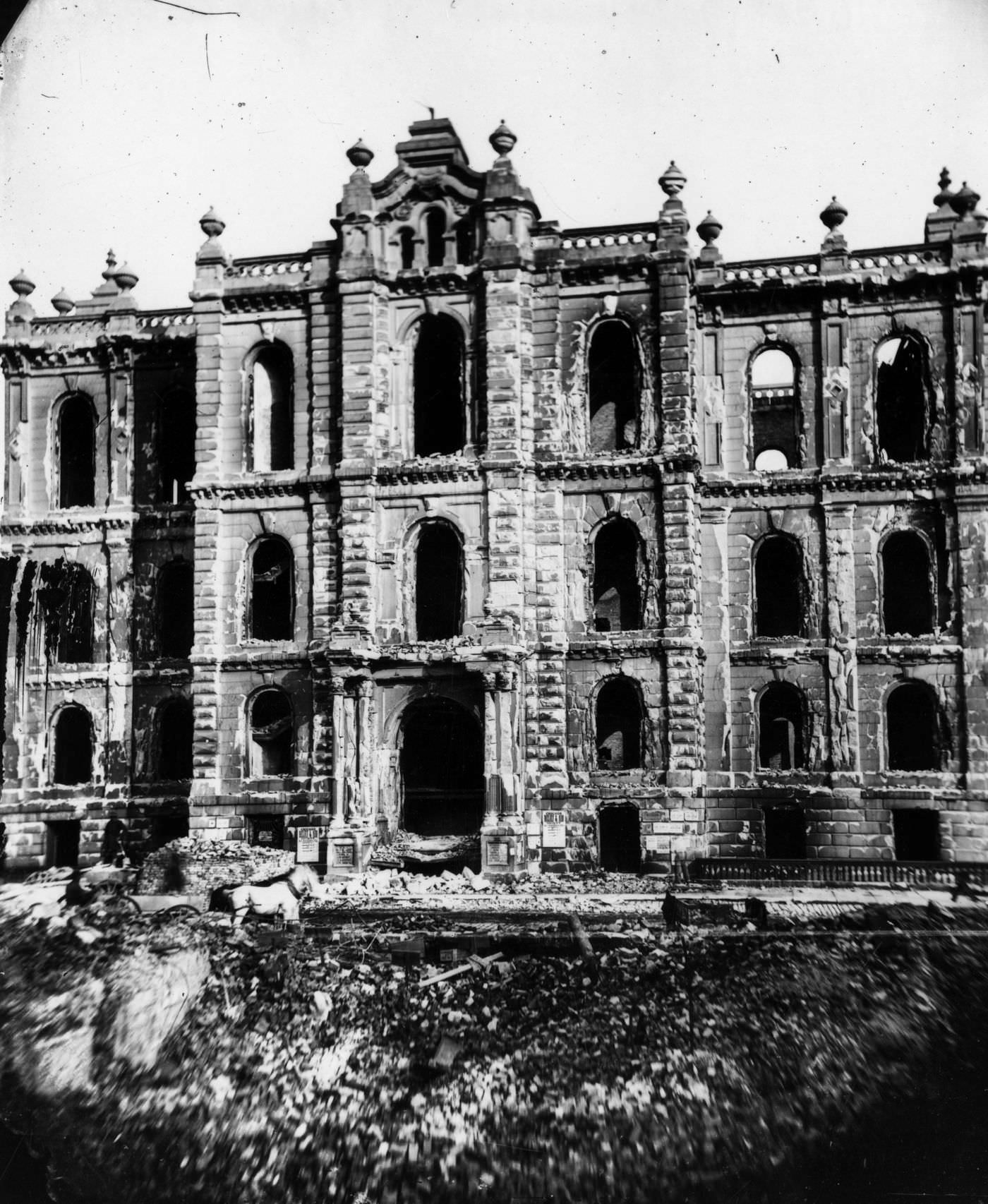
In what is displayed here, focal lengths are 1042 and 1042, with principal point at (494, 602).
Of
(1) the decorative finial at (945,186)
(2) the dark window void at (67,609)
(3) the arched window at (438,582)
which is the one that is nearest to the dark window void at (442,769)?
(3) the arched window at (438,582)

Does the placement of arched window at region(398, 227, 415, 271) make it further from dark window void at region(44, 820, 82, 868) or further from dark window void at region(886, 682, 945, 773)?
dark window void at region(44, 820, 82, 868)

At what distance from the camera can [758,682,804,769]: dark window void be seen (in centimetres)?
2320

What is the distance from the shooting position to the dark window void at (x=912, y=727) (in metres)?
22.3

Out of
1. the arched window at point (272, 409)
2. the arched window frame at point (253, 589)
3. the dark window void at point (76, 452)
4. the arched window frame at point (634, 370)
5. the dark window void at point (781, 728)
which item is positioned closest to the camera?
the arched window frame at point (634, 370)

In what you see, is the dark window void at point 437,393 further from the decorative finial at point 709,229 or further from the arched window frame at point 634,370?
the decorative finial at point 709,229

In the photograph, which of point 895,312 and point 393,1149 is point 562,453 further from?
point 393,1149

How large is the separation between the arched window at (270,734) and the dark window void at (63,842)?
4.62m

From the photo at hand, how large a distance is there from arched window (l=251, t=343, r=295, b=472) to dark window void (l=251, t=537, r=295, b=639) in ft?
6.24

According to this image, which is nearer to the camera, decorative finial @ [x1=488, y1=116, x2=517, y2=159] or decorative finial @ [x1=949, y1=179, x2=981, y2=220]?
decorative finial @ [x1=949, y1=179, x2=981, y2=220]

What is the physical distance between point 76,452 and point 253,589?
638cm

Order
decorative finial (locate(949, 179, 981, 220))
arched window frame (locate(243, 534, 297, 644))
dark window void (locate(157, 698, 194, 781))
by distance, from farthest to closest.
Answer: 1. dark window void (locate(157, 698, 194, 781))
2. arched window frame (locate(243, 534, 297, 644))
3. decorative finial (locate(949, 179, 981, 220))

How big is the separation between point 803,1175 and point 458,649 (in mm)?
12551

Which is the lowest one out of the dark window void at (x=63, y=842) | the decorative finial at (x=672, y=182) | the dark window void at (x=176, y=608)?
the dark window void at (x=63, y=842)

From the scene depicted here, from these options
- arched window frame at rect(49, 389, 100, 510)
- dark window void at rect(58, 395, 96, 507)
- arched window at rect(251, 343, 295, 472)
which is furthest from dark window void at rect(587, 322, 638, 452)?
dark window void at rect(58, 395, 96, 507)
